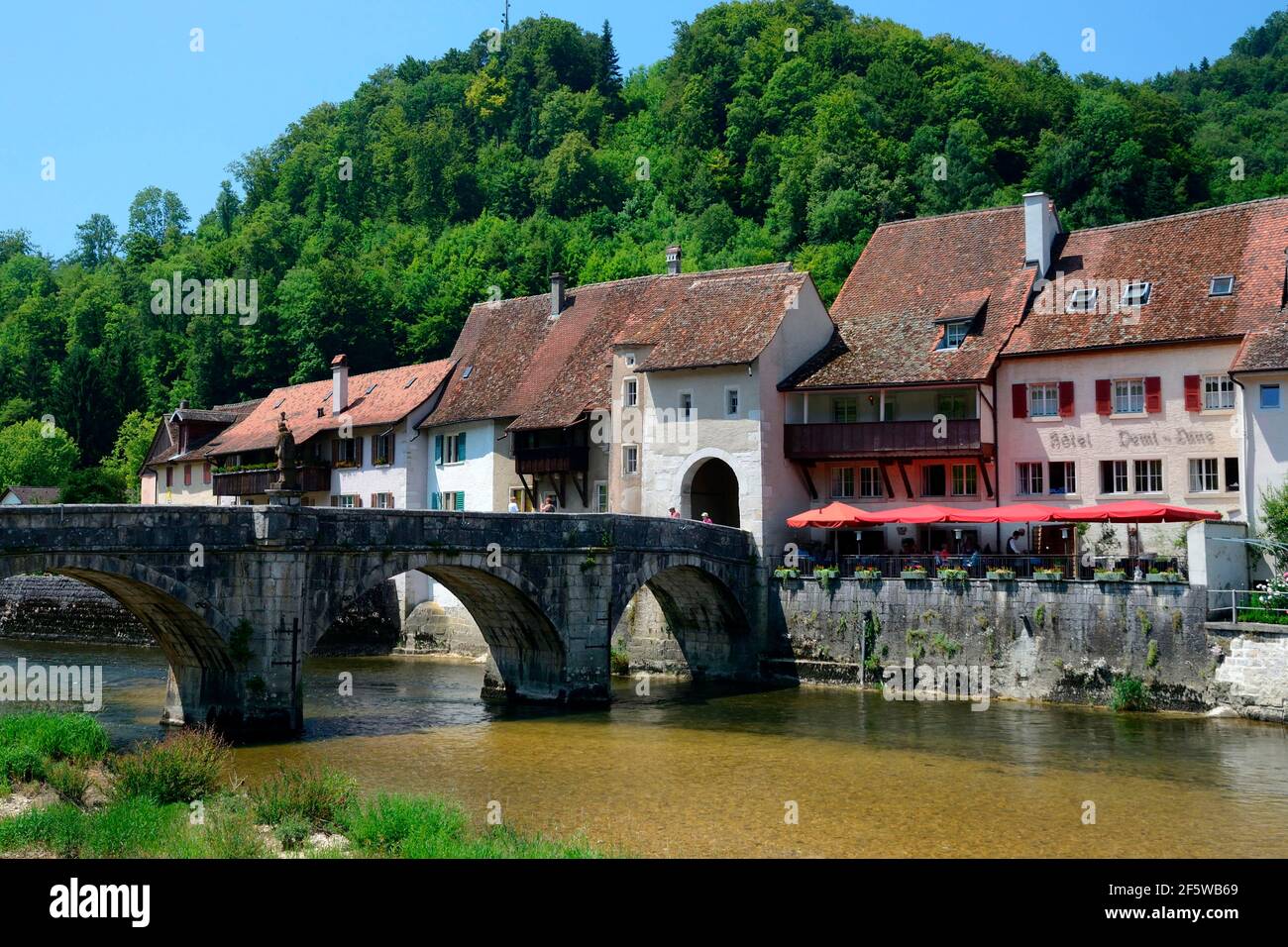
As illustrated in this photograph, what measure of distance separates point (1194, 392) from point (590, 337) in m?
22.3

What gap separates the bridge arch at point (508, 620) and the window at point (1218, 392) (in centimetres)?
1965

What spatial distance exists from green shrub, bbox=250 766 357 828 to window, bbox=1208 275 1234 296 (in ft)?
99.9

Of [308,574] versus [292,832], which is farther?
[308,574]

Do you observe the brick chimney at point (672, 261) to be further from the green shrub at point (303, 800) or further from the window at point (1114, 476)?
the green shrub at point (303, 800)

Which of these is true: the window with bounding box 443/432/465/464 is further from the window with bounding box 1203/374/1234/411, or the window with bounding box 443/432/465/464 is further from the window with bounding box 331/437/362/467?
the window with bounding box 1203/374/1234/411

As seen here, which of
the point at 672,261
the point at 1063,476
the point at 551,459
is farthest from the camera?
the point at 672,261

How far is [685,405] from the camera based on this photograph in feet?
150

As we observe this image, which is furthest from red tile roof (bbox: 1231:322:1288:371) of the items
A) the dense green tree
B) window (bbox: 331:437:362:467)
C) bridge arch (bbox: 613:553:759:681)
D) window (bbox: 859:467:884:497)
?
the dense green tree

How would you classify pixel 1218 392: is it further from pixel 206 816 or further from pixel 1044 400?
pixel 206 816

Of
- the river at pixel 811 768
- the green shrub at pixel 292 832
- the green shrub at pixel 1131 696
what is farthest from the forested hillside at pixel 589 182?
the green shrub at pixel 292 832

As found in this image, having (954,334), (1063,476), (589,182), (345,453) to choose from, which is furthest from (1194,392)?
(589,182)

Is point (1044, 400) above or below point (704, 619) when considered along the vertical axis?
above

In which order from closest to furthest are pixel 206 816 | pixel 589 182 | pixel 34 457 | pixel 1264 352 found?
1. pixel 206 816
2. pixel 1264 352
3. pixel 34 457
4. pixel 589 182

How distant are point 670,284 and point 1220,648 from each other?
2560cm
